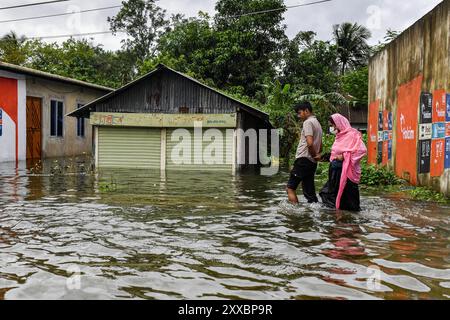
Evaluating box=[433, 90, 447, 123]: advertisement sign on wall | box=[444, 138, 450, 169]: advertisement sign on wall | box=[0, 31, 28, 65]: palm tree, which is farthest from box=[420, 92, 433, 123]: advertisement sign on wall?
box=[0, 31, 28, 65]: palm tree

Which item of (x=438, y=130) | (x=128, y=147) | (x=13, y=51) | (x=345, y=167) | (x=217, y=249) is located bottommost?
(x=217, y=249)

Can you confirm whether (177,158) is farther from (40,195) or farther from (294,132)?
(40,195)

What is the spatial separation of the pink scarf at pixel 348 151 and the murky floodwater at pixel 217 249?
2.03 ft

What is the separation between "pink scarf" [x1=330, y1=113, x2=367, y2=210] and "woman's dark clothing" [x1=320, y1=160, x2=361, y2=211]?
0.27 ft

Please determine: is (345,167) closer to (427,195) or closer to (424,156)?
(427,195)

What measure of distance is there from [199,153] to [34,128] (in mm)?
8801

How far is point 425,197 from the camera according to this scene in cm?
1084

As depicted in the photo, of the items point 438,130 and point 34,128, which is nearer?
point 438,130

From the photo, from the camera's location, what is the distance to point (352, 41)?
4975cm

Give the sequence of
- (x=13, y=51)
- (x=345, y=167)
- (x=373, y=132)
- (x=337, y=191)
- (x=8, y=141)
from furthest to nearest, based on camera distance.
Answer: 1. (x=13, y=51)
2. (x=8, y=141)
3. (x=373, y=132)
4. (x=337, y=191)
5. (x=345, y=167)

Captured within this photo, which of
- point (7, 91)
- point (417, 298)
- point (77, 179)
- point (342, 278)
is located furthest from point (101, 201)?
point (7, 91)

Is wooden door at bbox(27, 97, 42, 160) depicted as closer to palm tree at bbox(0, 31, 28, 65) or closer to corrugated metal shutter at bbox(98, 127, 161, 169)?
corrugated metal shutter at bbox(98, 127, 161, 169)

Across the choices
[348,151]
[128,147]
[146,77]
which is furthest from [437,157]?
[128,147]

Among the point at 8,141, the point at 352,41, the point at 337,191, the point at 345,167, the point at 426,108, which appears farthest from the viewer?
the point at 352,41
